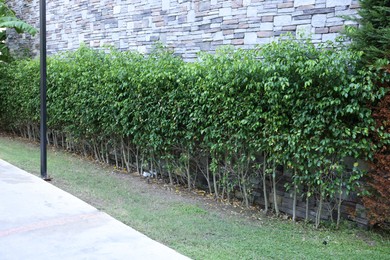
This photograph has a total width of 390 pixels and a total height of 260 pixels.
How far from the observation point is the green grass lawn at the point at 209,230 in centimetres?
430

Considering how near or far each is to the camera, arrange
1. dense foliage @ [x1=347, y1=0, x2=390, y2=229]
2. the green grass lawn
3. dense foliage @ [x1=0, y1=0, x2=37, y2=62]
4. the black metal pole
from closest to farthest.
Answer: the green grass lawn → dense foliage @ [x1=347, y1=0, x2=390, y2=229] → the black metal pole → dense foliage @ [x1=0, y1=0, x2=37, y2=62]

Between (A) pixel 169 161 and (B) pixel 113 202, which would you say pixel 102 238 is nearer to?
(B) pixel 113 202

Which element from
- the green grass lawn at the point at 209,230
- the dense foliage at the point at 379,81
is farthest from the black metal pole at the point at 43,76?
the dense foliage at the point at 379,81

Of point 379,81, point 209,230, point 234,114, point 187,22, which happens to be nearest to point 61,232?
point 209,230

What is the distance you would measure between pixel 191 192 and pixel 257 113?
7.39 feet

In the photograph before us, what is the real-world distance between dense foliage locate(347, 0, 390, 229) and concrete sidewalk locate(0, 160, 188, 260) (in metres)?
2.39

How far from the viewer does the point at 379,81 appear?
14.9ft

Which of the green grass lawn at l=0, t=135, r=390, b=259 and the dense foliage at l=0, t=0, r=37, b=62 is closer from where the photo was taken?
the green grass lawn at l=0, t=135, r=390, b=259

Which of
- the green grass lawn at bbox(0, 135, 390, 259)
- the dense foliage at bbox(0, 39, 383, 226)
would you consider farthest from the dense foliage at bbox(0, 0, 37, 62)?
the green grass lawn at bbox(0, 135, 390, 259)

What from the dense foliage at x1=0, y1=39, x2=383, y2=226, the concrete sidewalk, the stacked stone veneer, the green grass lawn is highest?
the stacked stone veneer

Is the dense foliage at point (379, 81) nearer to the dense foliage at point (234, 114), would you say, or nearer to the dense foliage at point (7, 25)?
the dense foliage at point (234, 114)

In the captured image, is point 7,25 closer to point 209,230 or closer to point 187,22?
point 187,22

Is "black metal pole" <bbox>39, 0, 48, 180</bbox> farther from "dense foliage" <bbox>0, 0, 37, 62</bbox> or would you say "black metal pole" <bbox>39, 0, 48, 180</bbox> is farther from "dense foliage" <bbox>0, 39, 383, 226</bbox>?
"dense foliage" <bbox>0, 0, 37, 62</bbox>

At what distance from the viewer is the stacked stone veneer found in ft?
18.9
